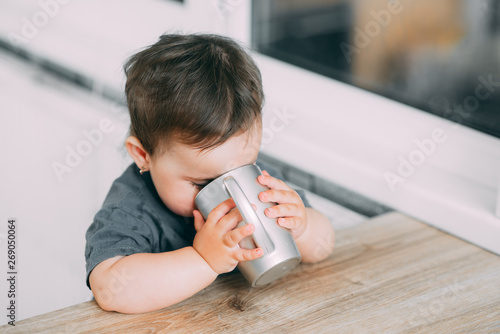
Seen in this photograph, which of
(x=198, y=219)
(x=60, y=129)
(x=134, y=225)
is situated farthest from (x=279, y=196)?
(x=60, y=129)

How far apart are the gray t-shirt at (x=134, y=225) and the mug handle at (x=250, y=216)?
17cm

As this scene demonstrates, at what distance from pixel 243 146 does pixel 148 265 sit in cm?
19

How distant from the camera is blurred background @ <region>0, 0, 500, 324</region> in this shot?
3.35 feet

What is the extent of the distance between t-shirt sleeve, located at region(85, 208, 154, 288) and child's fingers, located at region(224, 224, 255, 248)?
0.14 metres

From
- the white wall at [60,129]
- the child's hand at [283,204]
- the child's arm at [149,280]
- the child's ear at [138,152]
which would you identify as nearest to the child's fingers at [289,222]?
the child's hand at [283,204]

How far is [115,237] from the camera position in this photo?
0.77m

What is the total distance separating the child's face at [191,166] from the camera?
730 millimetres

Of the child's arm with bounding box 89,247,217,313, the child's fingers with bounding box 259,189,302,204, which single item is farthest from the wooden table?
the child's fingers with bounding box 259,189,302,204

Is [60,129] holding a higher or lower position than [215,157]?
lower

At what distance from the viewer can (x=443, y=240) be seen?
902 millimetres

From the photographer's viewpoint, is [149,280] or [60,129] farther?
[60,129]

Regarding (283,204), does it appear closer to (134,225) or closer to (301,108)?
(134,225)

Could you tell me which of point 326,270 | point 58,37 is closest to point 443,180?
point 326,270

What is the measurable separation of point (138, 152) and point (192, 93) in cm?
15
